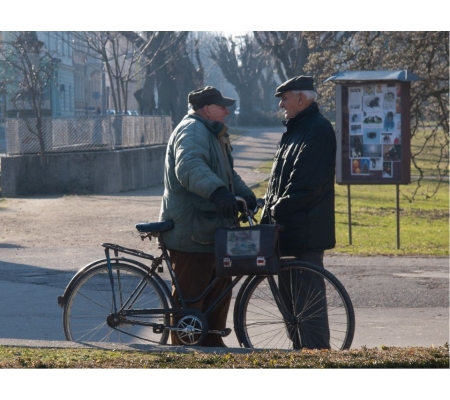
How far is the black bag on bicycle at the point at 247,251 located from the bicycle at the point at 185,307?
0.48 feet

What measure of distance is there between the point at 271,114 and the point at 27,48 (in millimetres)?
55786

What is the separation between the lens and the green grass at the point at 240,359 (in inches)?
180

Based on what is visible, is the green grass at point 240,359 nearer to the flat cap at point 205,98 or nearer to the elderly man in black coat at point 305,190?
the elderly man in black coat at point 305,190

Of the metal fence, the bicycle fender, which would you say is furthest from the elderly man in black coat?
the metal fence

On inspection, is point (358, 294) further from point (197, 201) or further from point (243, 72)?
point (243, 72)

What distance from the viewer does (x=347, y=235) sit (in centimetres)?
1339

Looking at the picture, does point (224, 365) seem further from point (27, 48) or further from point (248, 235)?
point (27, 48)

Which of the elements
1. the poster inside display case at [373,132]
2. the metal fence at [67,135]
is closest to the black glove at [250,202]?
the poster inside display case at [373,132]

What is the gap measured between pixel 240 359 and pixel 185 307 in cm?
87

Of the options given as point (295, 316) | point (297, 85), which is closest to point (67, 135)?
point (297, 85)

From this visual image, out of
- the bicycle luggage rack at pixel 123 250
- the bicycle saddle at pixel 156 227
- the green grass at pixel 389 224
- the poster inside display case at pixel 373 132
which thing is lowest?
the green grass at pixel 389 224

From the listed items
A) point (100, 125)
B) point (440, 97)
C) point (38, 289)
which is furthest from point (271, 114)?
point (38, 289)

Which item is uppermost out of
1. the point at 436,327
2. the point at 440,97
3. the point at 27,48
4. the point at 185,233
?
the point at 27,48
